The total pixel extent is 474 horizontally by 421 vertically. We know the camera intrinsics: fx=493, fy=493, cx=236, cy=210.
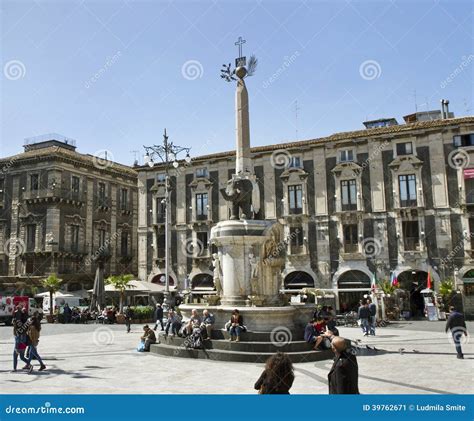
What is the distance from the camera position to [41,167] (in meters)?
44.2

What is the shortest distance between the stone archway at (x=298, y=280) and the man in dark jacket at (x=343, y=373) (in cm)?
3158

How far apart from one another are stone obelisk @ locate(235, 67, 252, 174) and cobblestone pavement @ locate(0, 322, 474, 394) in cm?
701

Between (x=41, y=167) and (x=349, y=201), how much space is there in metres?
27.2

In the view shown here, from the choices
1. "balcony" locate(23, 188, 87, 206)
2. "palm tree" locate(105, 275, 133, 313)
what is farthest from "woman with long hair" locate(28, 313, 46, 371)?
"balcony" locate(23, 188, 87, 206)

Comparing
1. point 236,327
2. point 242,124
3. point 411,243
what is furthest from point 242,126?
point 411,243

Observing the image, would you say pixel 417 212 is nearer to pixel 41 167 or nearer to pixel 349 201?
pixel 349 201

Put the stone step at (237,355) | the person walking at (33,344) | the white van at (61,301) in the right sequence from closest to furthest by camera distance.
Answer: the person walking at (33,344) < the stone step at (237,355) < the white van at (61,301)

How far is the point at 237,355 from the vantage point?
1327cm

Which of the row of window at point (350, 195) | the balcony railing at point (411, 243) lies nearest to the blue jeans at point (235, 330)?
the row of window at point (350, 195)

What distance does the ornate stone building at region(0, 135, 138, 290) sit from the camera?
42969 millimetres

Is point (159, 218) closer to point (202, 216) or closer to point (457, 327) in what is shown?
point (202, 216)

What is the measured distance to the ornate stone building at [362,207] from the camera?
33.9 m

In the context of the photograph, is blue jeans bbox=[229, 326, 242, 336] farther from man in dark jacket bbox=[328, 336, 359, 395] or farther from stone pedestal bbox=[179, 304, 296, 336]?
man in dark jacket bbox=[328, 336, 359, 395]

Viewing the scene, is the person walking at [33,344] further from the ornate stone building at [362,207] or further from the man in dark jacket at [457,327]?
the ornate stone building at [362,207]
